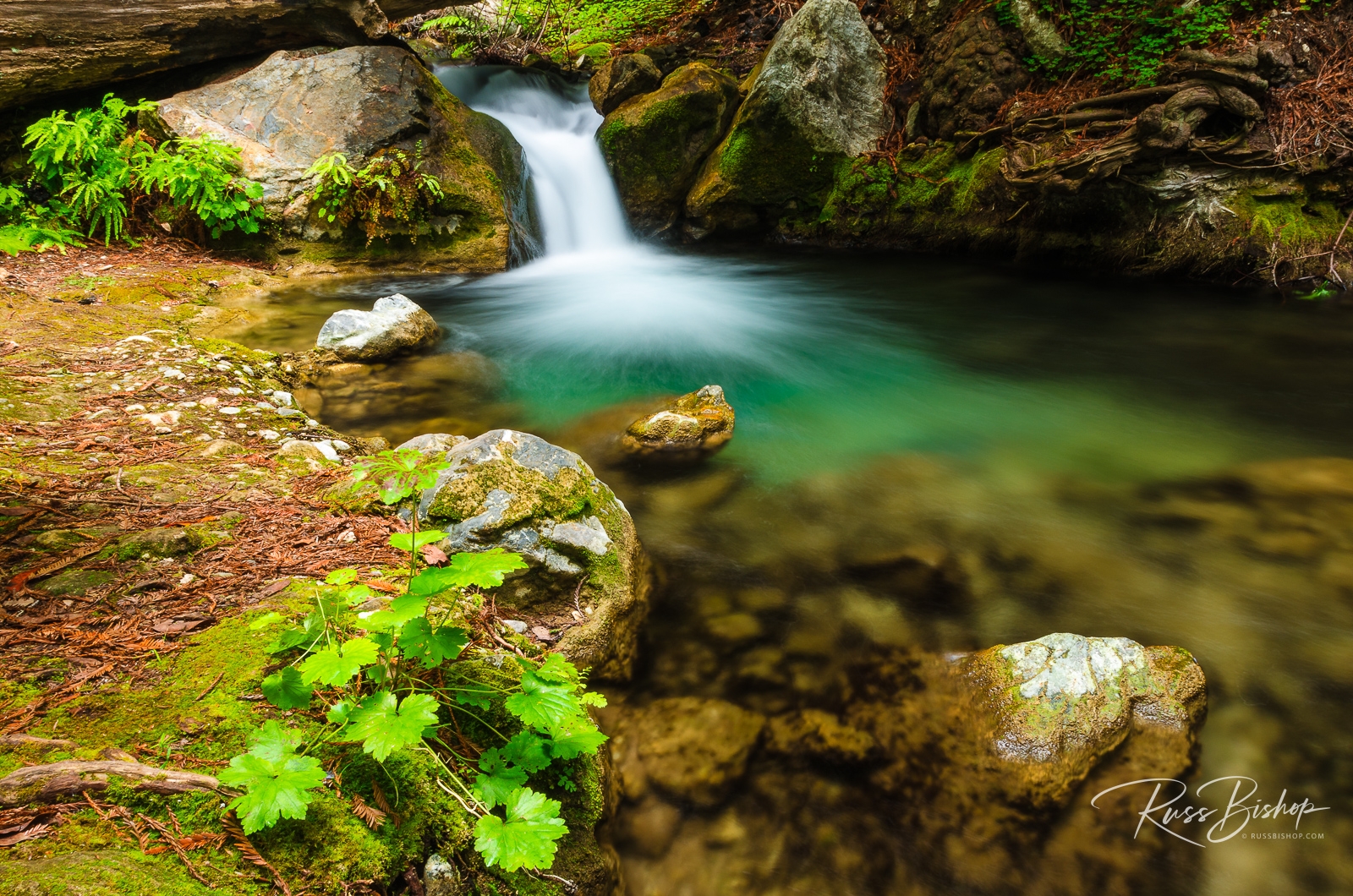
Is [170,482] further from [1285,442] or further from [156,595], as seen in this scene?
[1285,442]

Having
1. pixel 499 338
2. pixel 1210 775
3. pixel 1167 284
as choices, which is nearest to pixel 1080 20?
pixel 1167 284

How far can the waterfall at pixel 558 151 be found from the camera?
9.81 m

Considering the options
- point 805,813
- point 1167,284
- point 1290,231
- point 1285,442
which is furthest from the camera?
point 1167,284

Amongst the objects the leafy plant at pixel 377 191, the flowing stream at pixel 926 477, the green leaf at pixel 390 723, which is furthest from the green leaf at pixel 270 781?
the leafy plant at pixel 377 191

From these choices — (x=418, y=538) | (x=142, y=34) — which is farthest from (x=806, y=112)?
(x=418, y=538)

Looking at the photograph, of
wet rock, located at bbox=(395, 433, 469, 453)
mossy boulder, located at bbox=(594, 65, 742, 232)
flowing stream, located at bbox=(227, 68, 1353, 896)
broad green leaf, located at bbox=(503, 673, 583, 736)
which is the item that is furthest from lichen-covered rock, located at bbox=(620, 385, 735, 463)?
mossy boulder, located at bbox=(594, 65, 742, 232)

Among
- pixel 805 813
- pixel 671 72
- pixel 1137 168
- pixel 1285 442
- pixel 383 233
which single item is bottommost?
pixel 805 813

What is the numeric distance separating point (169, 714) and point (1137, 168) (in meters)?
9.13

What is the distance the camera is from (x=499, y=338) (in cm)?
641

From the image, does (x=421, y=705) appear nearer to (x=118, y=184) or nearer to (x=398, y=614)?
(x=398, y=614)

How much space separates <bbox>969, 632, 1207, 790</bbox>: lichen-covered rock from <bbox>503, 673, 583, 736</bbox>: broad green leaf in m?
1.73

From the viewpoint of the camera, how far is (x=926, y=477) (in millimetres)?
4164

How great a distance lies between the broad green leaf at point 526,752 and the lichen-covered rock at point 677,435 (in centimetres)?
274
